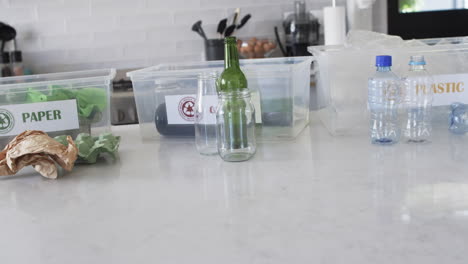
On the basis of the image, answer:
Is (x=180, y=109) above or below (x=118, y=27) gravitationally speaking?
below

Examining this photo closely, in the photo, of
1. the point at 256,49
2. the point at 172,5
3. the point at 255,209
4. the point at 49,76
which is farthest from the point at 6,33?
the point at 255,209

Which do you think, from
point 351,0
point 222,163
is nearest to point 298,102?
point 222,163

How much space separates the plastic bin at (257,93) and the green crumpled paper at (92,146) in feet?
0.62

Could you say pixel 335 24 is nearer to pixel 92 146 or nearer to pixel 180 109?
pixel 180 109

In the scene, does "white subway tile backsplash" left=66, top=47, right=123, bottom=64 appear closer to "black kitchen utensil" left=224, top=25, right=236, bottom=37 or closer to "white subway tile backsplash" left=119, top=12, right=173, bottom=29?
"white subway tile backsplash" left=119, top=12, right=173, bottom=29

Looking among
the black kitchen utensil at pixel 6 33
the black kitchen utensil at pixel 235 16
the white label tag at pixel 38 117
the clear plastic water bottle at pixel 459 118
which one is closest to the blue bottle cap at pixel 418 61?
the clear plastic water bottle at pixel 459 118

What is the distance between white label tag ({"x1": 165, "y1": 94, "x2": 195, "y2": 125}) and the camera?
1266mm

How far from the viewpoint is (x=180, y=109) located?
50.3 inches

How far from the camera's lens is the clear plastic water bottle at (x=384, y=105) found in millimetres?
1165

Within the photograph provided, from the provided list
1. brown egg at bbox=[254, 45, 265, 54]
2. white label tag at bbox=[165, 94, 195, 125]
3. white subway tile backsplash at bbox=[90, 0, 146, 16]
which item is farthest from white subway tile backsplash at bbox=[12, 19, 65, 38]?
white label tag at bbox=[165, 94, 195, 125]

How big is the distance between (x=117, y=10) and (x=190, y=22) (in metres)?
0.43

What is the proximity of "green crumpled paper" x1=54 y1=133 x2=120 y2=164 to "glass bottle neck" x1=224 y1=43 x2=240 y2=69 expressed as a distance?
0.99 feet

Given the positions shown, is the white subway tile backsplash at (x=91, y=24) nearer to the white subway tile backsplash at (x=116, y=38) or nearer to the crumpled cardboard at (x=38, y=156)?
the white subway tile backsplash at (x=116, y=38)

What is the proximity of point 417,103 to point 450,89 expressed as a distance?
0.09m
